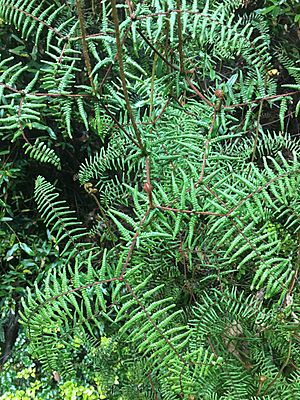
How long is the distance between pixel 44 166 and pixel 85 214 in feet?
0.72

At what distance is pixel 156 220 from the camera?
2.39 ft

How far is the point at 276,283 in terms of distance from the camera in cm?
66

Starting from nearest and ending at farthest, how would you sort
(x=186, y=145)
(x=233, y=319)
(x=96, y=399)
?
(x=186, y=145)
(x=233, y=319)
(x=96, y=399)

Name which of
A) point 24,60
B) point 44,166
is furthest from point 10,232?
point 24,60

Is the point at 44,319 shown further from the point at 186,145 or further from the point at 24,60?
the point at 24,60

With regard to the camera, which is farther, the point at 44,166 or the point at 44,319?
the point at 44,166

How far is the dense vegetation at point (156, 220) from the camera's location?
67cm

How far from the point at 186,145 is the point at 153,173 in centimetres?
11

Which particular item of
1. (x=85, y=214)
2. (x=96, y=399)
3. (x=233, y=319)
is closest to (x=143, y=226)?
(x=233, y=319)

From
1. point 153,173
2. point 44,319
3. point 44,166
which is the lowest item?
point 44,166

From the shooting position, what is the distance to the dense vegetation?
673 mm

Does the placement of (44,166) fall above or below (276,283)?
below

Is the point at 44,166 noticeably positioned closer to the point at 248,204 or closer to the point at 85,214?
the point at 85,214

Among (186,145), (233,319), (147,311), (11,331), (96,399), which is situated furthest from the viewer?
(11,331)
